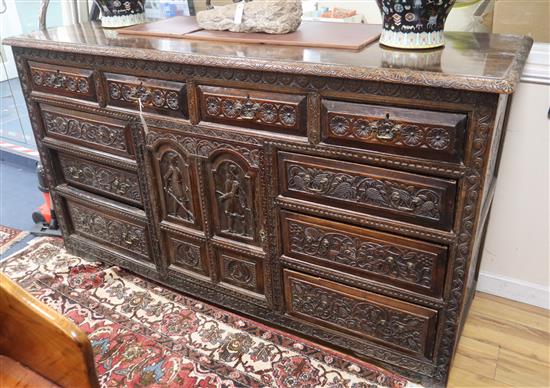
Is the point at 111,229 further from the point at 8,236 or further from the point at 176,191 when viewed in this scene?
the point at 8,236

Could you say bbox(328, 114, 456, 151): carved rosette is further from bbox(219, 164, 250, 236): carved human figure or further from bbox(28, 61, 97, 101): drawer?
bbox(28, 61, 97, 101): drawer

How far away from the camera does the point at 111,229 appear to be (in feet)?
6.39

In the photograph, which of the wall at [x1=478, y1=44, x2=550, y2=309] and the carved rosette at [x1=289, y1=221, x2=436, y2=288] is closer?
the carved rosette at [x1=289, y1=221, x2=436, y2=288]

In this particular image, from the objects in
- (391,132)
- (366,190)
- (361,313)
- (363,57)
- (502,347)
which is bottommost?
(502,347)

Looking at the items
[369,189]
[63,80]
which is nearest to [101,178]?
[63,80]

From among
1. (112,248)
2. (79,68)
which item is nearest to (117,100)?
(79,68)

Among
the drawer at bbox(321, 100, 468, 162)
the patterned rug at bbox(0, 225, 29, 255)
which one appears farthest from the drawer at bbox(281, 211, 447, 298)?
the patterned rug at bbox(0, 225, 29, 255)

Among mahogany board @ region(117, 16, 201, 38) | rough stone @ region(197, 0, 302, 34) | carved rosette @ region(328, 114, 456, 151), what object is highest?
rough stone @ region(197, 0, 302, 34)

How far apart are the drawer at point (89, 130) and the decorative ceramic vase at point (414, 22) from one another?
0.90 meters

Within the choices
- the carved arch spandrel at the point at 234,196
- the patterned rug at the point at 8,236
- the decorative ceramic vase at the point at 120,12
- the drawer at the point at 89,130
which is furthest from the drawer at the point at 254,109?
the patterned rug at the point at 8,236

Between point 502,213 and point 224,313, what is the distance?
1.08 metres

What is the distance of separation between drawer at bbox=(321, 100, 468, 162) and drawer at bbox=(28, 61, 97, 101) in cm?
86

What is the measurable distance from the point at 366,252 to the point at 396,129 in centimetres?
38

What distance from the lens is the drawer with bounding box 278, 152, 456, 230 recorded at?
120 cm
